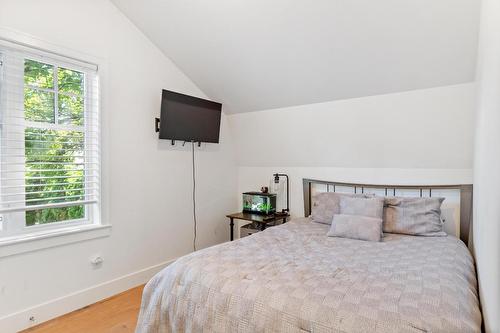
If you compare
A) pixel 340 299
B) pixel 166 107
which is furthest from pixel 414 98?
pixel 166 107

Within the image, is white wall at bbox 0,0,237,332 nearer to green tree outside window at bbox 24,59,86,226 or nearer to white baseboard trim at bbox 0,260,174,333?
white baseboard trim at bbox 0,260,174,333

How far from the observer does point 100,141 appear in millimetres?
2719

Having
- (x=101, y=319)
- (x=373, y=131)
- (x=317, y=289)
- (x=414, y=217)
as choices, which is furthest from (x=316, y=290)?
(x=373, y=131)

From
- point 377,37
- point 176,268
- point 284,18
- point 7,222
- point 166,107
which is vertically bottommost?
point 176,268

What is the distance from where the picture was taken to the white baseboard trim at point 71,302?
7.26 feet

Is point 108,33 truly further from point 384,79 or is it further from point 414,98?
point 414,98

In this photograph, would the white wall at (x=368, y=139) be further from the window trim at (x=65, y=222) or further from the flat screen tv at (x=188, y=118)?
the window trim at (x=65, y=222)

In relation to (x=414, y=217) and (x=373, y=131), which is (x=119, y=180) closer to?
(x=373, y=131)

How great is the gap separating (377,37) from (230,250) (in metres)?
1.88

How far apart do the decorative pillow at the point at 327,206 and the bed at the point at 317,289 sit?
0.66 m

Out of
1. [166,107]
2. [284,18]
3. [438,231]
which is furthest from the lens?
[166,107]

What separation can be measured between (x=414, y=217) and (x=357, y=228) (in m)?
0.52

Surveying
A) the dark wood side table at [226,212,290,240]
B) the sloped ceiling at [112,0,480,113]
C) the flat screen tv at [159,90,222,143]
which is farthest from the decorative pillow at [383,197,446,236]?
the flat screen tv at [159,90,222,143]

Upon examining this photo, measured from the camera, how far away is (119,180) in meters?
2.87
